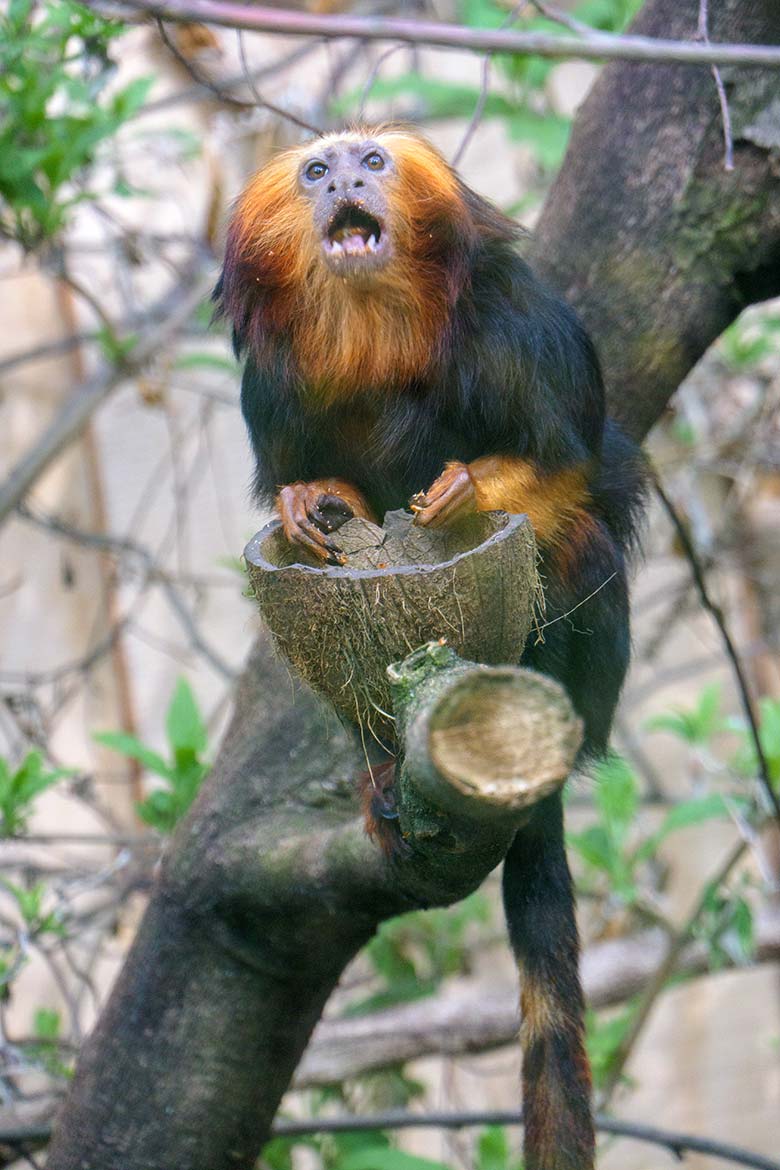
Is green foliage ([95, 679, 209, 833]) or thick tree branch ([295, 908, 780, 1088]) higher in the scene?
green foliage ([95, 679, 209, 833])

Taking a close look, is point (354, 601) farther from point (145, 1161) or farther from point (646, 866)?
point (646, 866)

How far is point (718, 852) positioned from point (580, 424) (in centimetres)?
318

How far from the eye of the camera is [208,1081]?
87.9 inches

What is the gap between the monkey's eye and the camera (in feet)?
6.88

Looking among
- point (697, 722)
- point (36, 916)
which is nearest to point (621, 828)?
point (697, 722)

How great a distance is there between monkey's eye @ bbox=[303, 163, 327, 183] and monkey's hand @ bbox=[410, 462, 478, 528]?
668 millimetres

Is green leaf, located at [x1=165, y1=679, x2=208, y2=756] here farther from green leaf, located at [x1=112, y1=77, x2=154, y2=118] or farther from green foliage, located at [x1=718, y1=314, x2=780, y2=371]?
green foliage, located at [x1=718, y1=314, x2=780, y2=371]

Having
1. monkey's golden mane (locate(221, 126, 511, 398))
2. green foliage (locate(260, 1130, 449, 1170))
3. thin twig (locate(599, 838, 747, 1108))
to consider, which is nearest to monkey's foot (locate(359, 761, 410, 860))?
monkey's golden mane (locate(221, 126, 511, 398))

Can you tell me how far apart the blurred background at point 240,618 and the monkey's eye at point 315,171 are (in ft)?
2.82

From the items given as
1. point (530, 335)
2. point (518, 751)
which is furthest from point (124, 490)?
point (518, 751)

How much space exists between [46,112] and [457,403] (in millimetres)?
1598

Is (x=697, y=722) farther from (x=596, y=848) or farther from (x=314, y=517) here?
(x=314, y=517)

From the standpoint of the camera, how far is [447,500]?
1.68 metres

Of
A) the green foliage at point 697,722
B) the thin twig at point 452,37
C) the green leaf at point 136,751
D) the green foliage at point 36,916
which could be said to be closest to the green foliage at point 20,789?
the green foliage at point 36,916
